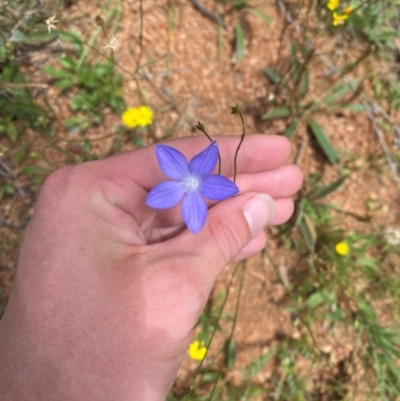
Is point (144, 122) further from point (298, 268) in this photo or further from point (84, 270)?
point (298, 268)

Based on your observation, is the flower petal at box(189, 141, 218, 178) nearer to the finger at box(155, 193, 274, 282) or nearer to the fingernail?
the finger at box(155, 193, 274, 282)

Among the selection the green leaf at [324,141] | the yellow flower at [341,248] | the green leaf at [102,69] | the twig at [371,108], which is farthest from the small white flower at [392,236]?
the green leaf at [102,69]

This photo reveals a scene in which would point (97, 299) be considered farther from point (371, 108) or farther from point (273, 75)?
point (371, 108)

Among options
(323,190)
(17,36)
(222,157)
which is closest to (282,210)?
(323,190)

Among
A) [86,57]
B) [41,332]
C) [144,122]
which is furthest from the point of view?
[86,57]

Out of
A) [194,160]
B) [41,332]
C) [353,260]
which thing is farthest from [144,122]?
[353,260]

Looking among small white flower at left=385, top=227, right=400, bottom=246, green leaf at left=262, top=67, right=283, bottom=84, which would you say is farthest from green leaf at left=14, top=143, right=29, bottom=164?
small white flower at left=385, top=227, right=400, bottom=246
